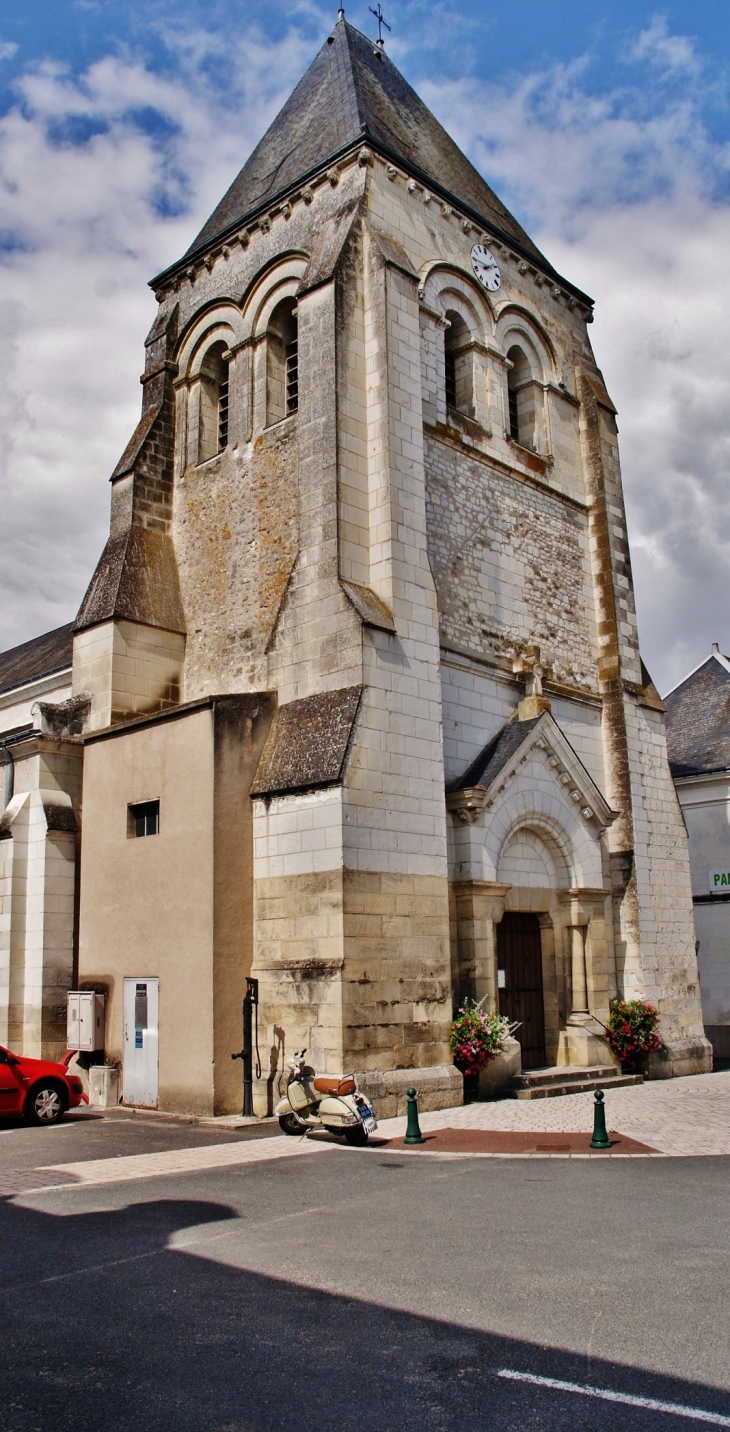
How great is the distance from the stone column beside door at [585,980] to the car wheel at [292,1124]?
5.62 metres

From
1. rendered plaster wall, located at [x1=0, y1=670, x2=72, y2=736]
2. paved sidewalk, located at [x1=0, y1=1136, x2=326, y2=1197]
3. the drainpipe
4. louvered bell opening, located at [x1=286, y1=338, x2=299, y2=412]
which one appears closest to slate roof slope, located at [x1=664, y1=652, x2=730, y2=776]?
louvered bell opening, located at [x1=286, y1=338, x2=299, y2=412]

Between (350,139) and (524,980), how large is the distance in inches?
509

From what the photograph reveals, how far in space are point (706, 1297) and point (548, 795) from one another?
10857 millimetres

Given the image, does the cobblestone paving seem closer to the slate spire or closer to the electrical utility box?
the electrical utility box

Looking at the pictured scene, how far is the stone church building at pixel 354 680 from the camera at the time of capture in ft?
42.4

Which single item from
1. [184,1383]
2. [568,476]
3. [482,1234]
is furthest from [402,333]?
[184,1383]

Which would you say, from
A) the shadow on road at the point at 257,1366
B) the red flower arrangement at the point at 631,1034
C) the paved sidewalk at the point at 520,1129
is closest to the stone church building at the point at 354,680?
the red flower arrangement at the point at 631,1034

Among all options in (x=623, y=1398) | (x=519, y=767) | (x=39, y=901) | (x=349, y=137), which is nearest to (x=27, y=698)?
(x=39, y=901)

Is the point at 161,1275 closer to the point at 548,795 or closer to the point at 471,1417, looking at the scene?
the point at 471,1417

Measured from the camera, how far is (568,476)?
1941 cm

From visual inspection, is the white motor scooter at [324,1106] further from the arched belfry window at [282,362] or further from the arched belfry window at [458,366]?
the arched belfry window at [458,366]

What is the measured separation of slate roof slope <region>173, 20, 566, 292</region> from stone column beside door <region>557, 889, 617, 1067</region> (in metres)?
11.4

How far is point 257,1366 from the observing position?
14.9 feet

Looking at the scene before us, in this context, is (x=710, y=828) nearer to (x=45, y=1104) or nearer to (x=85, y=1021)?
(x=85, y=1021)
